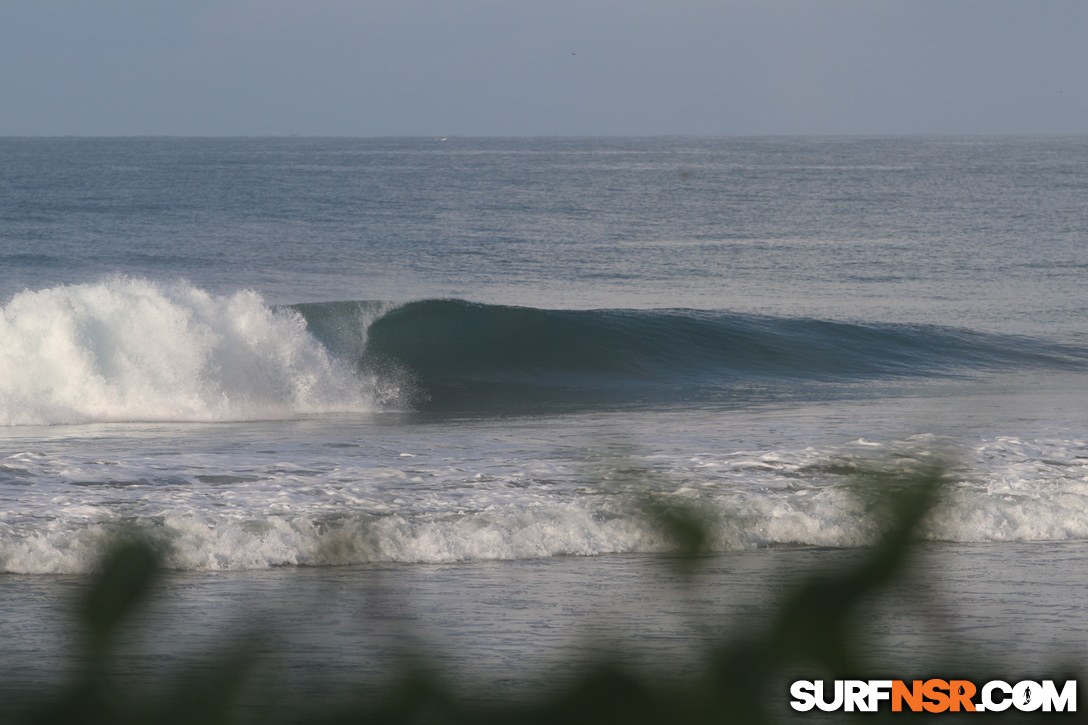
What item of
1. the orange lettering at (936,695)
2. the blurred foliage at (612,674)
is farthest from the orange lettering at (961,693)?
the blurred foliage at (612,674)

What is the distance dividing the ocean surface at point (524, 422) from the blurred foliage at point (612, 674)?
0.08 feet

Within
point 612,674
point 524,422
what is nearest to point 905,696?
point 612,674

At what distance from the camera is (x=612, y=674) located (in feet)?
2.07

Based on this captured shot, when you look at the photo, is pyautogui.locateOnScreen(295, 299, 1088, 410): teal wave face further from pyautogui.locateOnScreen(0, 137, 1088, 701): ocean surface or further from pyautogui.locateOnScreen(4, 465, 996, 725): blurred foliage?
pyautogui.locateOnScreen(4, 465, 996, 725): blurred foliage

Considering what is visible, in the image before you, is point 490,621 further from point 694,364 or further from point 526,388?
point 694,364

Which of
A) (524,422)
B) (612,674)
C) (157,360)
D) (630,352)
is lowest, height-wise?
(612,674)

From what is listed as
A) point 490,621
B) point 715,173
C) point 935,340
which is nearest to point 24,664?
point 490,621

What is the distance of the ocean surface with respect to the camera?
0.93 m

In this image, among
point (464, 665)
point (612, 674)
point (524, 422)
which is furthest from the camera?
point (524, 422)

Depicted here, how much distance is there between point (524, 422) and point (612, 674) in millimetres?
13618

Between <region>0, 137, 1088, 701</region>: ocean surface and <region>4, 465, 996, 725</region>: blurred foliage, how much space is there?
2 centimetres

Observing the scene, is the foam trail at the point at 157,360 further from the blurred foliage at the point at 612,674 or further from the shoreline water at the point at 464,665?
the blurred foliage at the point at 612,674

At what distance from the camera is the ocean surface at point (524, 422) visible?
3.05 feet

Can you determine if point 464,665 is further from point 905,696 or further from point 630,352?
point 630,352
